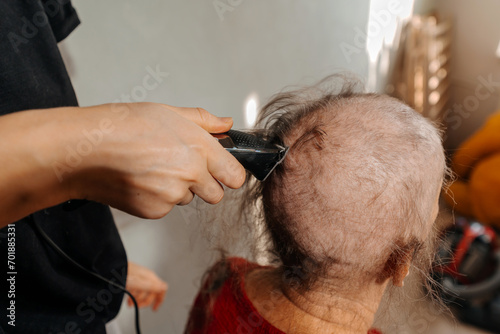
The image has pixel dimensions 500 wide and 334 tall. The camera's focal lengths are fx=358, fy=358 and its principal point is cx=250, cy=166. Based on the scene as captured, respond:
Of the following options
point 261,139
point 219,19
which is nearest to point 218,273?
point 261,139

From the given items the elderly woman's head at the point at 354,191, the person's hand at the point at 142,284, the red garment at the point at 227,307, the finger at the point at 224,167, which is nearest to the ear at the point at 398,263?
the elderly woman's head at the point at 354,191

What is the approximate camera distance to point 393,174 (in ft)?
1.98

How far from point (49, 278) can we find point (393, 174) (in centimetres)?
69

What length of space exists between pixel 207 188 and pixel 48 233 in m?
0.43

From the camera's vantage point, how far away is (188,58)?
1.17 m

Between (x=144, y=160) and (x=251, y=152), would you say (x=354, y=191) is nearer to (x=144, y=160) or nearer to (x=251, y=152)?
(x=251, y=152)

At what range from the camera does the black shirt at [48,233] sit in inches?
25.5

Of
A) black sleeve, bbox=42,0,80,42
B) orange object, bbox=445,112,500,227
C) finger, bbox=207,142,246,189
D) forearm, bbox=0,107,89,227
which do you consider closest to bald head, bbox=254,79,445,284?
finger, bbox=207,142,246,189

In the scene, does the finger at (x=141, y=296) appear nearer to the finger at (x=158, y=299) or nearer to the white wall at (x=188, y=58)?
the finger at (x=158, y=299)

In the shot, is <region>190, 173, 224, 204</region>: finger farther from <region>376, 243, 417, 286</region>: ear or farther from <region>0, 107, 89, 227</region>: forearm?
<region>376, 243, 417, 286</region>: ear

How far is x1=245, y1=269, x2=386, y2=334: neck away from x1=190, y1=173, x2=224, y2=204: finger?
285mm

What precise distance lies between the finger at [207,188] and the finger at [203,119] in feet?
0.28

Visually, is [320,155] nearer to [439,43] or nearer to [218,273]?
[218,273]

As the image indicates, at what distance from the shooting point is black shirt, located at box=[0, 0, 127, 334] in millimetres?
649
